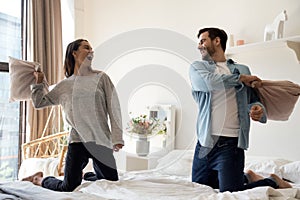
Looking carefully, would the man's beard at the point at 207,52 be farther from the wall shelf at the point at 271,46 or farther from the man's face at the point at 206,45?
the wall shelf at the point at 271,46

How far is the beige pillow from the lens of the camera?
2141mm

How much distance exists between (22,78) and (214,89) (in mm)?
1166

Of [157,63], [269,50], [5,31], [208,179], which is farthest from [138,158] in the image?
[5,31]

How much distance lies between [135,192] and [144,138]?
131 centimetres

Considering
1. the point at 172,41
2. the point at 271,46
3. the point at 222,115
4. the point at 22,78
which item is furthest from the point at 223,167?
the point at 172,41

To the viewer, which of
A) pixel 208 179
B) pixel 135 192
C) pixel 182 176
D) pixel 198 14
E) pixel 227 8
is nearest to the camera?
pixel 135 192

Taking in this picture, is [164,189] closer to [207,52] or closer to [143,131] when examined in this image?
[207,52]

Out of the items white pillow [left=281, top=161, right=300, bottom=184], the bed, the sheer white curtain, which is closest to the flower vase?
the bed

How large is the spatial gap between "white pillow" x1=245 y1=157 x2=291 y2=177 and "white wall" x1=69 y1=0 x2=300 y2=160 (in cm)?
26

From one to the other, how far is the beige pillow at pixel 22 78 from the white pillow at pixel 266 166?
1405 mm

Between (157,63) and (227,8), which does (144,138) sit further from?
(227,8)

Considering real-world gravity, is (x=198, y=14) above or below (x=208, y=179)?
above

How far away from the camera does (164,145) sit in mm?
3090

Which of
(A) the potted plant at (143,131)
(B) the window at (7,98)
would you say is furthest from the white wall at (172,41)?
(B) the window at (7,98)
